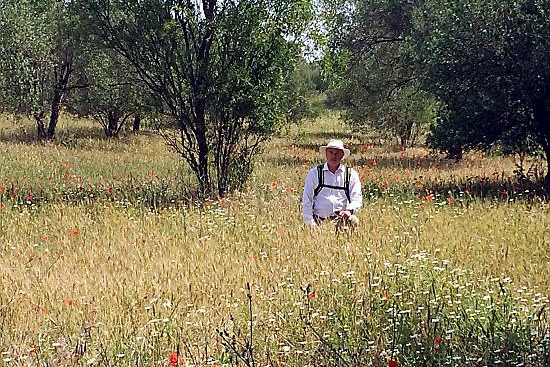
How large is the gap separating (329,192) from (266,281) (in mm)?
2335

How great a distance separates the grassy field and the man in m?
0.41

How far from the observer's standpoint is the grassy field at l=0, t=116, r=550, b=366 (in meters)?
4.60

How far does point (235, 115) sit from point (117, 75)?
10.9 ft

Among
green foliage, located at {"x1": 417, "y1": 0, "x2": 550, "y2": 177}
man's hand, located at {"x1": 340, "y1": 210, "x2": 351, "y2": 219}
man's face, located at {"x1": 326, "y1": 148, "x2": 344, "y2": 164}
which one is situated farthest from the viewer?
green foliage, located at {"x1": 417, "y1": 0, "x2": 550, "y2": 177}

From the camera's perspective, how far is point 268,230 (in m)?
8.69

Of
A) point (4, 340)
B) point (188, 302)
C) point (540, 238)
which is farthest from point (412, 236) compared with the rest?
point (4, 340)

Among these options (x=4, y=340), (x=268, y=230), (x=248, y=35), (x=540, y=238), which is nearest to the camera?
(x=4, y=340)

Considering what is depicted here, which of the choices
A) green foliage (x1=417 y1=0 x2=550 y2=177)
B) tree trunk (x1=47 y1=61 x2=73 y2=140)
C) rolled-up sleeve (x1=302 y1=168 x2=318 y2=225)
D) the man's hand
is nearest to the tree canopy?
green foliage (x1=417 y1=0 x2=550 y2=177)

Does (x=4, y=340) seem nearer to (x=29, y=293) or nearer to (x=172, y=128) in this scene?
(x=29, y=293)

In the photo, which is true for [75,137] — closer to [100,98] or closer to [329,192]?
[100,98]

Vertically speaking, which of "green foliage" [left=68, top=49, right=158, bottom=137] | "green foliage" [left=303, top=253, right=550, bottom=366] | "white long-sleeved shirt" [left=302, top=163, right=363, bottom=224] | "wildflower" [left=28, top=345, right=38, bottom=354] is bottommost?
"wildflower" [left=28, top=345, right=38, bottom=354]

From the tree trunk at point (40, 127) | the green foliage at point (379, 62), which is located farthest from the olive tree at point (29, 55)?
the green foliage at point (379, 62)

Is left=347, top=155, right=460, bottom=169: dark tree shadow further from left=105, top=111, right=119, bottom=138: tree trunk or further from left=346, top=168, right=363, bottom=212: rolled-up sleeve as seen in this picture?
left=346, top=168, right=363, bottom=212: rolled-up sleeve

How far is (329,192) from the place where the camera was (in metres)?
8.48
